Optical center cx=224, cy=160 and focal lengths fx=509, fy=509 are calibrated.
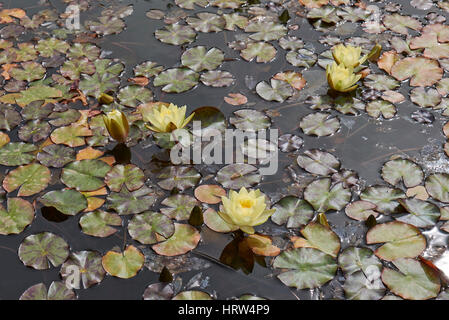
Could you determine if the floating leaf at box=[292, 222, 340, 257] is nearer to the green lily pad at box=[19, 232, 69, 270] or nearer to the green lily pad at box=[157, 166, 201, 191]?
the green lily pad at box=[157, 166, 201, 191]

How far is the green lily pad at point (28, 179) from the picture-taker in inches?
102

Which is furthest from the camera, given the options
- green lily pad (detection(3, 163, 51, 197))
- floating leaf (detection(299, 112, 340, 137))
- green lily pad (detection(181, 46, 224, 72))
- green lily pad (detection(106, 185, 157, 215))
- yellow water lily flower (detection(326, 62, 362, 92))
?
green lily pad (detection(181, 46, 224, 72))

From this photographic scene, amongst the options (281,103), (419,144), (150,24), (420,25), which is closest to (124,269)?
(281,103)

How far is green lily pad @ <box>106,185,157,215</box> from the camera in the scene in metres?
2.47

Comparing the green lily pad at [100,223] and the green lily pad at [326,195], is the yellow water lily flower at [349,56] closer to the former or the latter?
the green lily pad at [326,195]

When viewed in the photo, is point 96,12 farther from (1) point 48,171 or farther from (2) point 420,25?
(2) point 420,25

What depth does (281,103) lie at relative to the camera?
3.09 m

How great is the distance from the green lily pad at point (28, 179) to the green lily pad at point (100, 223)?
343mm

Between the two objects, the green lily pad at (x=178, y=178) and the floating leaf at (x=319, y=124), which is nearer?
the green lily pad at (x=178, y=178)

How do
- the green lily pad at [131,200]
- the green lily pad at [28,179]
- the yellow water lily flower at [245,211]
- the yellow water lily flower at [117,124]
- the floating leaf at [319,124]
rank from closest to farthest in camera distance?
the yellow water lily flower at [245,211]
the green lily pad at [131,200]
the green lily pad at [28,179]
the yellow water lily flower at [117,124]
the floating leaf at [319,124]

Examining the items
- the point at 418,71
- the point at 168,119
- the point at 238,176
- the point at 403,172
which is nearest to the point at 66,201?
the point at 168,119

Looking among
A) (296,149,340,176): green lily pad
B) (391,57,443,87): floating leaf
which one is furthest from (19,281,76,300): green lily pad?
(391,57,443,87): floating leaf

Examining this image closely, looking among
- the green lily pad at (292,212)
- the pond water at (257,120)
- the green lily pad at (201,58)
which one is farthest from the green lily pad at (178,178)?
the green lily pad at (201,58)

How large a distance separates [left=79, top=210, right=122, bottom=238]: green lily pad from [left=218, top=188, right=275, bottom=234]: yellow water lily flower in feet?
1.78
